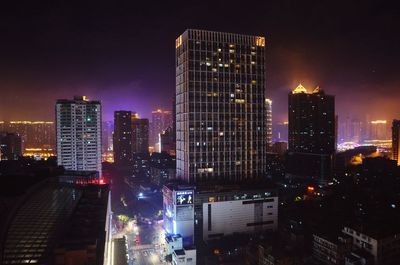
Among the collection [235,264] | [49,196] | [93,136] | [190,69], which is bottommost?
[235,264]

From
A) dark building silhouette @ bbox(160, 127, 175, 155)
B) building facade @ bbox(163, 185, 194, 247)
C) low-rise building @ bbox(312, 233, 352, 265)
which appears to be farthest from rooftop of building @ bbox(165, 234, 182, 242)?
dark building silhouette @ bbox(160, 127, 175, 155)

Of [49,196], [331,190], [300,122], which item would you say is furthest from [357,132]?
[49,196]

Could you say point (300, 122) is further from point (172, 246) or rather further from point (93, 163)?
point (172, 246)

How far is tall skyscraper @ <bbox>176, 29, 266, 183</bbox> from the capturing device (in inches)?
1842

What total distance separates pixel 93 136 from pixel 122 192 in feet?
56.3

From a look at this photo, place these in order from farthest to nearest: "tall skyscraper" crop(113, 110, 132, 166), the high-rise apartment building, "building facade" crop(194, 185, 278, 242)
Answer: the high-rise apartment building → "tall skyscraper" crop(113, 110, 132, 166) → "building facade" crop(194, 185, 278, 242)

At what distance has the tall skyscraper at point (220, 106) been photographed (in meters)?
46.8

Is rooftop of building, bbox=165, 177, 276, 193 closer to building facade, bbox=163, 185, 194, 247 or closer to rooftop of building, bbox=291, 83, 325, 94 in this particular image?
building facade, bbox=163, 185, 194, 247

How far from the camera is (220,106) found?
159 feet

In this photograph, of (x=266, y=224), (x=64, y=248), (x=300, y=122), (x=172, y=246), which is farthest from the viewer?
(x=300, y=122)

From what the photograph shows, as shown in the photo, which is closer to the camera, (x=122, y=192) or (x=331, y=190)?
(x=331, y=190)

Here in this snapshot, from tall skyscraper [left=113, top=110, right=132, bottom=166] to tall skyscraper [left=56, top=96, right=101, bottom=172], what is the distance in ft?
127

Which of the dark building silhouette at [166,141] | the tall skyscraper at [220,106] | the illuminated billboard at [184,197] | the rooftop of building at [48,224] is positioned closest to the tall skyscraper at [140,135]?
the dark building silhouette at [166,141]

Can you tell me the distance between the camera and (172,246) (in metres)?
38.0
